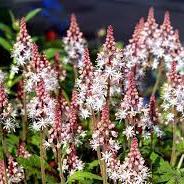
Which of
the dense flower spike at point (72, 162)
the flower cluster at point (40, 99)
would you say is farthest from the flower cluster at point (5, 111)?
the dense flower spike at point (72, 162)

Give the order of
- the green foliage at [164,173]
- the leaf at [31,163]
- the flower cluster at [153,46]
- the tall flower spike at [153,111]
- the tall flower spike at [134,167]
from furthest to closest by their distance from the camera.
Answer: the flower cluster at [153,46] → the tall flower spike at [153,111] → the leaf at [31,163] → the green foliage at [164,173] → the tall flower spike at [134,167]

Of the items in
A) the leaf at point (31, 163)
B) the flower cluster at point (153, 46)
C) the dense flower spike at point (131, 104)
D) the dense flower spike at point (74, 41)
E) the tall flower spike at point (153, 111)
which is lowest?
the leaf at point (31, 163)

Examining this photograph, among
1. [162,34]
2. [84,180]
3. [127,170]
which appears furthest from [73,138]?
[162,34]

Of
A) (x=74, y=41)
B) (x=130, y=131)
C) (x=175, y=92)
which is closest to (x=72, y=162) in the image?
(x=130, y=131)

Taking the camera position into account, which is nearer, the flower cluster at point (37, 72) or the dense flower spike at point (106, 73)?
the dense flower spike at point (106, 73)

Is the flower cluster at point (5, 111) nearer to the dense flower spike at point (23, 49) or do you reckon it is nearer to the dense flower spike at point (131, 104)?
the dense flower spike at point (23, 49)

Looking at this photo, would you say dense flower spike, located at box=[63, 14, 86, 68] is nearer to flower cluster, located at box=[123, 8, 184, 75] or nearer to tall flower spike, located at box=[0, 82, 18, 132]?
flower cluster, located at box=[123, 8, 184, 75]

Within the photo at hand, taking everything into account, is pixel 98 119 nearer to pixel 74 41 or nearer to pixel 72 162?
pixel 72 162

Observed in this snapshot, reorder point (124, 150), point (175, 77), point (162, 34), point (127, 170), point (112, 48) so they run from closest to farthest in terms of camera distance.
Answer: point (127, 170) < point (112, 48) < point (175, 77) < point (124, 150) < point (162, 34)

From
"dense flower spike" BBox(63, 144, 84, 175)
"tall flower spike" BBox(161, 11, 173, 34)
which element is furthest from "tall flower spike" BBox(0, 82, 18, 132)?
"tall flower spike" BBox(161, 11, 173, 34)

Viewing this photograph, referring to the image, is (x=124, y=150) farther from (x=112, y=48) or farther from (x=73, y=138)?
(x=112, y=48)
